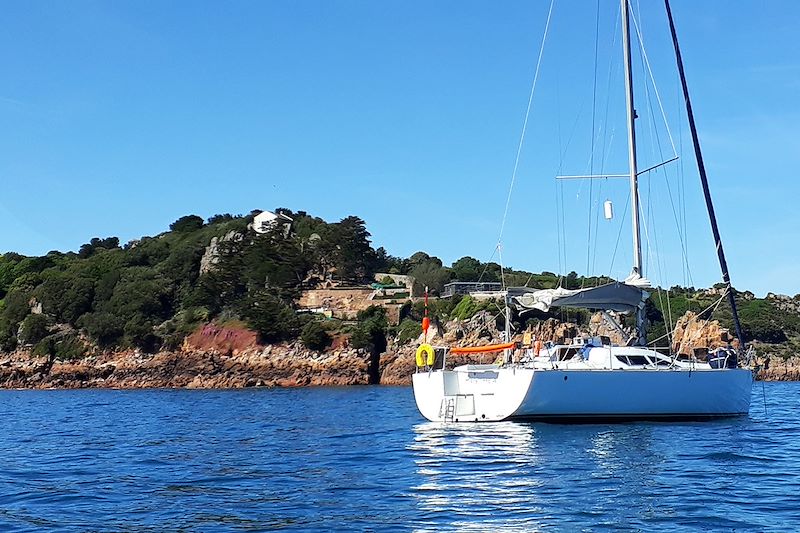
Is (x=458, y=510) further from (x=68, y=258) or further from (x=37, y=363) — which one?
(x=68, y=258)

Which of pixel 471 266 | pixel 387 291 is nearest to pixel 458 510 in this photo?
pixel 387 291

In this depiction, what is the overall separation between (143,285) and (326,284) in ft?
58.7

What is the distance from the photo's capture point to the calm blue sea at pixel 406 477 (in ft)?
45.3

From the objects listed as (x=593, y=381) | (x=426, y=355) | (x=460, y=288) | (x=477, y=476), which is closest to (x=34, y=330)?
(x=460, y=288)

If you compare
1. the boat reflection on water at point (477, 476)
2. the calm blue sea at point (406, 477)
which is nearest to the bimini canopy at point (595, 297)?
the calm blue sea at point (406, 477)

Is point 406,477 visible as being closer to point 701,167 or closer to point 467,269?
point 701,167

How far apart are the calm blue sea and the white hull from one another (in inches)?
23.0

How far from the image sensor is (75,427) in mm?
32375

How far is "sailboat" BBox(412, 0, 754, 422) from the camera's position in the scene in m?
25.3

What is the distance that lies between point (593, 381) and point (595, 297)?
394cm

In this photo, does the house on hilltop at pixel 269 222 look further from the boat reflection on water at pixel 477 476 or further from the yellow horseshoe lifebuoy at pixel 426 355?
the boat reflection on water at pixel 477 476

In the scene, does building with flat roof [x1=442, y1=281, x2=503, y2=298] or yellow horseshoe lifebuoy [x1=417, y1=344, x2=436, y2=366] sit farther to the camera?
building with flat roof [x1=442, y1=281, x2=503, y2=298]

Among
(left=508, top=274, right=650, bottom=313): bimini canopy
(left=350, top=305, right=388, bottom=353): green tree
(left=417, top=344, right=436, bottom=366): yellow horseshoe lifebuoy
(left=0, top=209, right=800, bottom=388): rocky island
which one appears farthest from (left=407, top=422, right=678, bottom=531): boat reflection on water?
(left=350, top=305, right=388, bottom=353): green tree

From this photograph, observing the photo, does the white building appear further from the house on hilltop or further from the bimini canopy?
the bimini canopy
